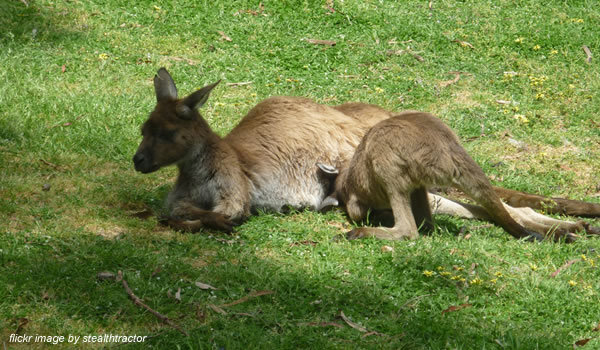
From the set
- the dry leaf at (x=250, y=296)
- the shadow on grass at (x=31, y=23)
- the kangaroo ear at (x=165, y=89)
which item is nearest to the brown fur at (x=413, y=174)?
the dry leaf at (x=250, y=296)

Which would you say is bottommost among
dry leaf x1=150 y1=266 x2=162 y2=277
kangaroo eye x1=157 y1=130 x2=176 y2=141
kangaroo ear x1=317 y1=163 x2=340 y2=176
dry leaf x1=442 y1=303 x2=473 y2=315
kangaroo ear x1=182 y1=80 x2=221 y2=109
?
dry leaf x1=150 y1=266 x2=162 y2=277

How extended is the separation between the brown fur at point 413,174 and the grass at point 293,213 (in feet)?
0.72

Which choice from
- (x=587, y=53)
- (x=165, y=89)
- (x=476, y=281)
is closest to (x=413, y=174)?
(x=476, y=281)

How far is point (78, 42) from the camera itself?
9461 mm

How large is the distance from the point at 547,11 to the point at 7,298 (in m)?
8.78

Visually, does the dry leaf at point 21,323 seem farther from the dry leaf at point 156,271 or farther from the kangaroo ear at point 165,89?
the kangaroo ear at point 165,89

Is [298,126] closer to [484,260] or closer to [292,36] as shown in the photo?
[484,260]

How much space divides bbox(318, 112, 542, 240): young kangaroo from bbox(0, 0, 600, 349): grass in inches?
8.6

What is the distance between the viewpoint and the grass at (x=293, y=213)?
14.5 feet

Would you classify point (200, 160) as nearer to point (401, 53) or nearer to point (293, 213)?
point (293, 213)

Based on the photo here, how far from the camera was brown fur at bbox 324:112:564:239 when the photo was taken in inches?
222

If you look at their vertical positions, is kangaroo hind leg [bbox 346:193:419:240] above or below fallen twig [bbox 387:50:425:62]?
below

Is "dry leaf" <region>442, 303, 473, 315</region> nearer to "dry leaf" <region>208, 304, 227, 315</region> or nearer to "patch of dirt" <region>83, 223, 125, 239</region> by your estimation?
"dry leaf" <region>208, 304, 227, 315</region>

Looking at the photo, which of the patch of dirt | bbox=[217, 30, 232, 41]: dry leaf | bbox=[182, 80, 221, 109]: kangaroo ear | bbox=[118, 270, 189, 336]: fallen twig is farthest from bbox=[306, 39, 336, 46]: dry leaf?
bbox=[118, 270, 189, 336]: fallen twig
